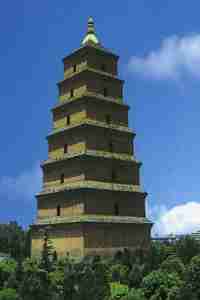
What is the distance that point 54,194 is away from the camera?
103 ft

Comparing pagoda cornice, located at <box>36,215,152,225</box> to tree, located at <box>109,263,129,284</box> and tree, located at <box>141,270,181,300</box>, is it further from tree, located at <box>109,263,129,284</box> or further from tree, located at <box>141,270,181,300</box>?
tree, located at <box>141,270,181,300</box>

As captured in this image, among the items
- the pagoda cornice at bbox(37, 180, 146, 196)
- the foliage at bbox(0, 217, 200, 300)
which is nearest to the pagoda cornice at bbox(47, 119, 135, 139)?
the pagoda cornice at bbox(37, 180, 146, 196)

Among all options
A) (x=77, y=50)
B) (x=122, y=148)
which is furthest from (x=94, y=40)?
(x=122, y=148)

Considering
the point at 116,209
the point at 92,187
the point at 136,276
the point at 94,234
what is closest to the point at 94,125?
the point at 92,187

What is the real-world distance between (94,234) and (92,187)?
10.7 ft

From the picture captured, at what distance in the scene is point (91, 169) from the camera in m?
30.0

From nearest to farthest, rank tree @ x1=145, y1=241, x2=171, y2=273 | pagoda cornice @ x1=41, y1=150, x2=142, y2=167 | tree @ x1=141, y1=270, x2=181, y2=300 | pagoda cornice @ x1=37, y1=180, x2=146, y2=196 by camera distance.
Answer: tree @ x1=141, y1=270, x2=181, y2=300
tree @ x1=145, y1=241, x2=171, y2=273
pagoda cornice @ x1=37, y1=180, x2=146, y2=196
pagoda cornice @ x1=41, y1=150, x2=142, y2=167

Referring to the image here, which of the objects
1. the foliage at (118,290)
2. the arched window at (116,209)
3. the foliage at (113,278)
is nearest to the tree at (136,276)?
the foliage at (113,278)

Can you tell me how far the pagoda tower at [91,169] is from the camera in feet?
94.8

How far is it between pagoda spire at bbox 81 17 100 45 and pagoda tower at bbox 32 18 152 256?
106 mm

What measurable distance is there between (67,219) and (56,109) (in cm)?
981

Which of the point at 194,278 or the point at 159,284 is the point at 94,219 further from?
the point at 194,278

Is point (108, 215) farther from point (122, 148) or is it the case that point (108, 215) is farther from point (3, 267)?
point (3, 267)

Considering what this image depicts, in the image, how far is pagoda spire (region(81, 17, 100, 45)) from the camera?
35.3 meters
